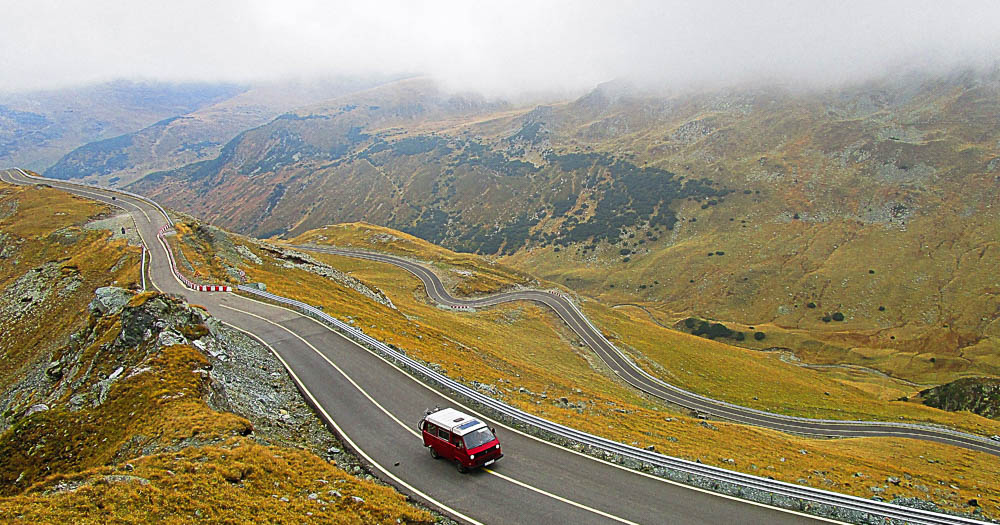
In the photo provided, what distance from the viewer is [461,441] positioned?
63.6 ft

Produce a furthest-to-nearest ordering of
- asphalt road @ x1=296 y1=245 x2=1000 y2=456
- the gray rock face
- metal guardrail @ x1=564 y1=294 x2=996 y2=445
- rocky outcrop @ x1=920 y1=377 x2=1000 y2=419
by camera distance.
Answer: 1. rocky outcrop @ x1=920 y1=377 x2=1000 y2=419
2. metal guardrail @ x1=564 y1=294 x2=996 y2=445
3. asphalt road @ x1=296 y1=245 x2=1000 y2=456
4. the gray rock face

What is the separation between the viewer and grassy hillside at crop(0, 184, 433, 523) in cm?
1348

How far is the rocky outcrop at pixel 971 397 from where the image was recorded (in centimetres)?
7031

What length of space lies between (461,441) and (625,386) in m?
46.9

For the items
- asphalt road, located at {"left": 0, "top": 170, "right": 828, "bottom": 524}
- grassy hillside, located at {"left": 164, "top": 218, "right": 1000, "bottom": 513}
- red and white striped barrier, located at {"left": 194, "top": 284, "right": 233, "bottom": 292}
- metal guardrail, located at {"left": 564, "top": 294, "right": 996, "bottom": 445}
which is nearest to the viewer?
asphalt road, located at {"left": 0, "top": 170, "right": 828, "bottom": 524}

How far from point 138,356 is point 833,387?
320 ft

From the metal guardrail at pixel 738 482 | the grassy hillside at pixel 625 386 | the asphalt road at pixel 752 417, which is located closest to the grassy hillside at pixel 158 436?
the metal guardrail at pixel 738 482

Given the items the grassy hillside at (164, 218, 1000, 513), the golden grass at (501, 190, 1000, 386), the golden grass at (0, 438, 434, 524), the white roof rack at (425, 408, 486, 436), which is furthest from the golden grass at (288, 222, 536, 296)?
the golden grass at (501, 190, 1000, 386)

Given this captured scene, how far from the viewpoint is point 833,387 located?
255ft

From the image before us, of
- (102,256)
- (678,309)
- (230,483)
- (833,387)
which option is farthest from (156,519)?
(678,309)

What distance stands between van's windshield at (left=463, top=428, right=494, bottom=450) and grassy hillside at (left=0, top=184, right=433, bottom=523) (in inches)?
136

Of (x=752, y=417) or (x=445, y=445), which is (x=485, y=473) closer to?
(x=445, y=445)

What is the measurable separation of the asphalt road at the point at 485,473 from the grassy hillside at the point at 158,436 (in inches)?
55.2

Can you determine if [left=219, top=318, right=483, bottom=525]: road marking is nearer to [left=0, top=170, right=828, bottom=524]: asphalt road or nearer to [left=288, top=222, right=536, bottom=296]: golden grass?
[left=0, top=170, right=828, bottom=524]: asphalt road
